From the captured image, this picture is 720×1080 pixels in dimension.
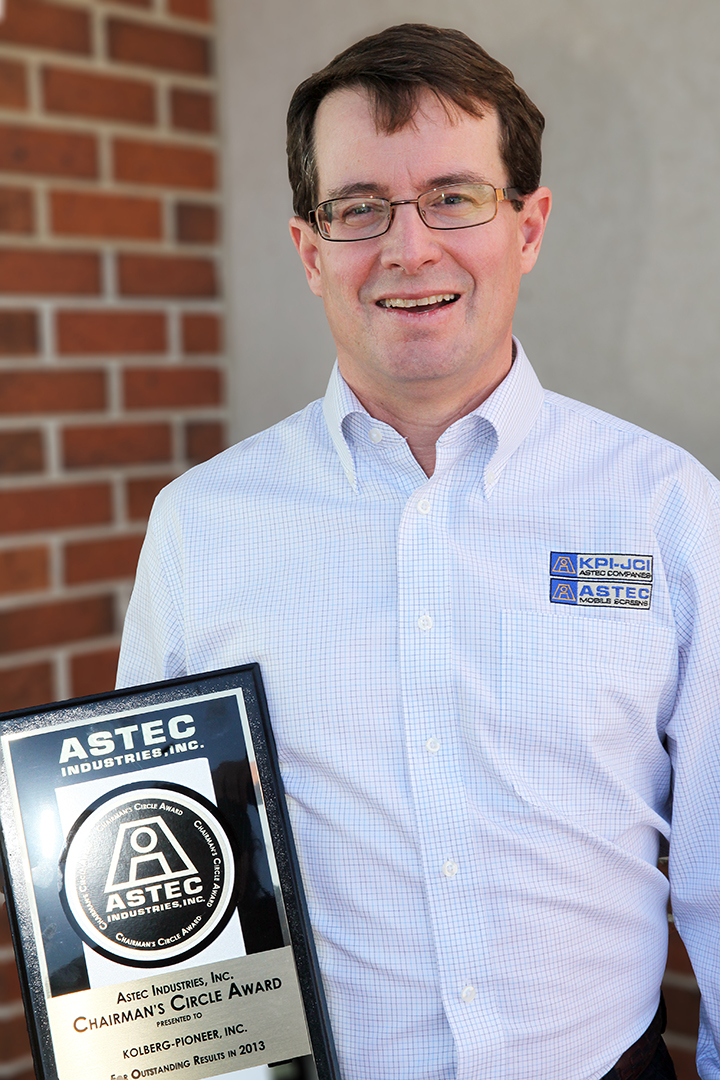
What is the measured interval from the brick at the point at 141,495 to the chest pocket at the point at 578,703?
3.34ft

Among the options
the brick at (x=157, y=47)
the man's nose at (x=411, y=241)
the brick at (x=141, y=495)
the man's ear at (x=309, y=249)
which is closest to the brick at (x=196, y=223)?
the brick at (x=157, y=47)

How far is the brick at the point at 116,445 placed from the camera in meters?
1.88

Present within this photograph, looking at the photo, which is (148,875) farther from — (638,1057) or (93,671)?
(93,671)

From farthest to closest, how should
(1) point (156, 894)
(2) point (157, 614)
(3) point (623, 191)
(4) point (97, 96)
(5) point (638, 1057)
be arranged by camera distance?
(4) point (97, 96)
(3) point (623, 191)
(2) point (157, 614)
(5) point (638, 1057)
(1) point (156, 894)

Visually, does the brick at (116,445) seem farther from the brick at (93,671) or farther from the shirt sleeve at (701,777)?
the shirt sleeve at (701,777)

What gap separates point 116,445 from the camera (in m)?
1.93

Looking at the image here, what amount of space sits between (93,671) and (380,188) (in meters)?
1.12

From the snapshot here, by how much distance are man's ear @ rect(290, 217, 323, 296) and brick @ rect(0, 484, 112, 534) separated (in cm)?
74

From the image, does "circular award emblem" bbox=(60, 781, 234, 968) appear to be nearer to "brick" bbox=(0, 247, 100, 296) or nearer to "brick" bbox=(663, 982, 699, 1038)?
"brick" bbox=(663, 982, 699, 1038)

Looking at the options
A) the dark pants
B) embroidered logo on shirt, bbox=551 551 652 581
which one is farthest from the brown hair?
the dark pants

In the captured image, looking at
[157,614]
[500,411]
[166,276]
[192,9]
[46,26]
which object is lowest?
[157,614]

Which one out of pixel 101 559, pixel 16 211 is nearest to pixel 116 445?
pixel 101 559

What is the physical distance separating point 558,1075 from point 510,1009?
0.32ft

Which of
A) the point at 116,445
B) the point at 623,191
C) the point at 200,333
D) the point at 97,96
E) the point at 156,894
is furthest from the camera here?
the point at 200,333
